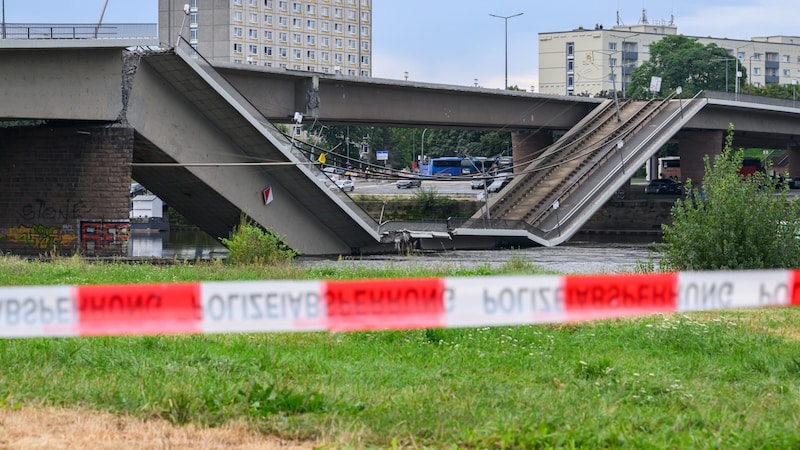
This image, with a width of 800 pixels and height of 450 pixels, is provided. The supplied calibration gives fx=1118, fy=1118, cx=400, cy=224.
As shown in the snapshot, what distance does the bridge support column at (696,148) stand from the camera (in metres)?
63.6

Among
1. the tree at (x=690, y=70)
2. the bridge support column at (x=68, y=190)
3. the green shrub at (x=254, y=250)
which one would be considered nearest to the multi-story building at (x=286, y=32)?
the tree at (x=690, y=70)

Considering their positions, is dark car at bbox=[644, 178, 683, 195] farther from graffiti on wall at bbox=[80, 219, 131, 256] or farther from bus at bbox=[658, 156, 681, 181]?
graffiti on wall at bbox=[80, 219, 131, 256]

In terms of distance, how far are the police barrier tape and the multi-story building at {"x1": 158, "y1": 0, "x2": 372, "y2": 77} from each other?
123 m

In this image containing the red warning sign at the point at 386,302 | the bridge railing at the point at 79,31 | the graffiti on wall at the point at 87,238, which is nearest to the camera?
the red warning sign at the point at 386,302

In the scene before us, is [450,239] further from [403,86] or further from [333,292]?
[333,292]

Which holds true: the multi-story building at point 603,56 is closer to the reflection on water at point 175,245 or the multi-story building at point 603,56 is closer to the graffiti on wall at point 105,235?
the reflection on water at point 175,245

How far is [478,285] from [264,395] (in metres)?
1.86

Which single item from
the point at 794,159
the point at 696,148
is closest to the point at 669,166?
the point at 794,159

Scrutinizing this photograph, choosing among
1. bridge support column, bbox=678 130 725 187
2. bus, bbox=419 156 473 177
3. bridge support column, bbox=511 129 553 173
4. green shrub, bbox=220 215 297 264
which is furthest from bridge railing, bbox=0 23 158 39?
bus, bbox=419 156 473 177

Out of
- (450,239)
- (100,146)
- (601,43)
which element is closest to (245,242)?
(100,146)

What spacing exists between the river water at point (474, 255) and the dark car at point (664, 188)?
84.4 ft

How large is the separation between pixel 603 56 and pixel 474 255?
422 feet

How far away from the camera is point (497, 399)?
8516 mm

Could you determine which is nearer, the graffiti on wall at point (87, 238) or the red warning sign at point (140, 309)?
the red warning sign at point (140, 309)
